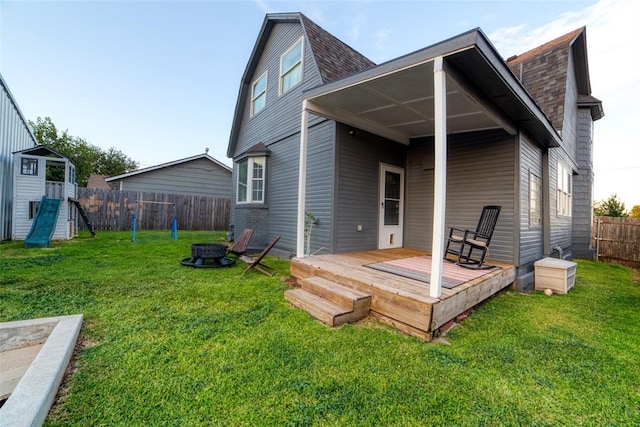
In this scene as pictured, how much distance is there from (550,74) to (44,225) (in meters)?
14.8

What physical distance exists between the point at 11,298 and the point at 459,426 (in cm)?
480

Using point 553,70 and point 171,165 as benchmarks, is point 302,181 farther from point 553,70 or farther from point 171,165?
point 171,165

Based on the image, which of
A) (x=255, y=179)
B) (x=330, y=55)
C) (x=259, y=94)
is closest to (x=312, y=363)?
(x=255, y=179)

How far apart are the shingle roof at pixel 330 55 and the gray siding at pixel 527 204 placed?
3.64 m

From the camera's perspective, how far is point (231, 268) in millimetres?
5297

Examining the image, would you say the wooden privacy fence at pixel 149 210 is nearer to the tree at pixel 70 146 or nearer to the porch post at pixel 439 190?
the porch post at pixel 439 190

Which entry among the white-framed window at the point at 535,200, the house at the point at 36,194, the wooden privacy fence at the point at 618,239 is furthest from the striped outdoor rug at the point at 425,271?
the house at the point at 36,194

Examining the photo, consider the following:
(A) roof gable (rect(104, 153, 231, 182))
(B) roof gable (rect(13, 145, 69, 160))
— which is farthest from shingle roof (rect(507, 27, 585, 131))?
(A) roof gable (rect(104, 153, 231, 182))

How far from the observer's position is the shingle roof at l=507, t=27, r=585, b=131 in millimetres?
6707

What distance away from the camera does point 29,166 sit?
26.8ft

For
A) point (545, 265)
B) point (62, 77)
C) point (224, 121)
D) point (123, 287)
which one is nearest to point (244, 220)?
point (123, 287)

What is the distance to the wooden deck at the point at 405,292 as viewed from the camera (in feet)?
8.43

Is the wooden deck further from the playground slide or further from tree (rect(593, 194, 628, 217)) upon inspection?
tree (rect(593, 194, 628, 217))

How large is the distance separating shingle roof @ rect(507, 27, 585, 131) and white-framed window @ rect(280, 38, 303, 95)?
556 centimetres
